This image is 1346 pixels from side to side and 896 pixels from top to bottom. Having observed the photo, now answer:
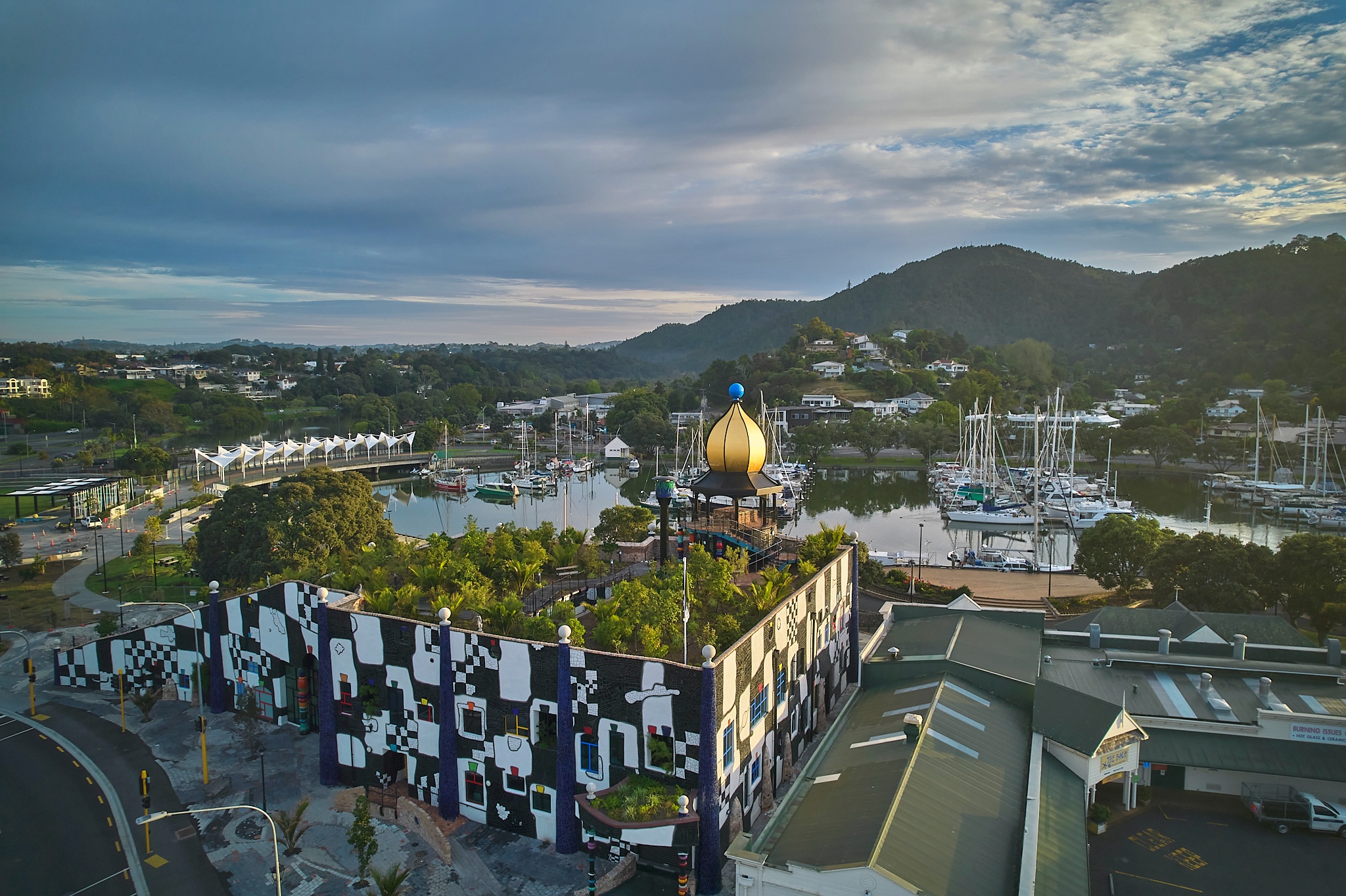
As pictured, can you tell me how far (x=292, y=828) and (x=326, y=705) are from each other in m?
3.93

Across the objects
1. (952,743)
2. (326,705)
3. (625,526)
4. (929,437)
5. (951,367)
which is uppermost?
(951,367)

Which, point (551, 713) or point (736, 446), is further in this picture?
point (736, 446)

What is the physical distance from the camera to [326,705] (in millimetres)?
24547

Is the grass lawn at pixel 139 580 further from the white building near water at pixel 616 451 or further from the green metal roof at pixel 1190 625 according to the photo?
the white building near water at pixel 616 451

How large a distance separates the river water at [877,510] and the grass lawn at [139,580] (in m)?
25.6

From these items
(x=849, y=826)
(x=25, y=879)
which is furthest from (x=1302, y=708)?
(x=25, y=879)

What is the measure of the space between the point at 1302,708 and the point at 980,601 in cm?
2000

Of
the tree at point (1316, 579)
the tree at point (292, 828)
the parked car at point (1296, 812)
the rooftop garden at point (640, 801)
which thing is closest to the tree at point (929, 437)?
the tree at point (1316, 579)

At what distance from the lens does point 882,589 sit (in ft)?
149

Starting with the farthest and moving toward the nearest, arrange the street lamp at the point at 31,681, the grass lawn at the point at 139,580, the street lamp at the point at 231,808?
the grass lawn at the point at 139,580 < the street lamp at the point at 31,681 < the street lamp at the point at 231,808

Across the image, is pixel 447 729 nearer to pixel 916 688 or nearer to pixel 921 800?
pixel 921 800

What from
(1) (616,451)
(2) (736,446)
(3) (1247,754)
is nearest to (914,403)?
(1) (616,451)

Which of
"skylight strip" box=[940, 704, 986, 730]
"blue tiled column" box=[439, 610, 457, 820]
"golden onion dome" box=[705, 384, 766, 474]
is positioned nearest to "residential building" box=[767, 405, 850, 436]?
"golden onion dome" box=[705, 384, 766, 474]

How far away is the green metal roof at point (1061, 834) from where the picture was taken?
52.6 ft
